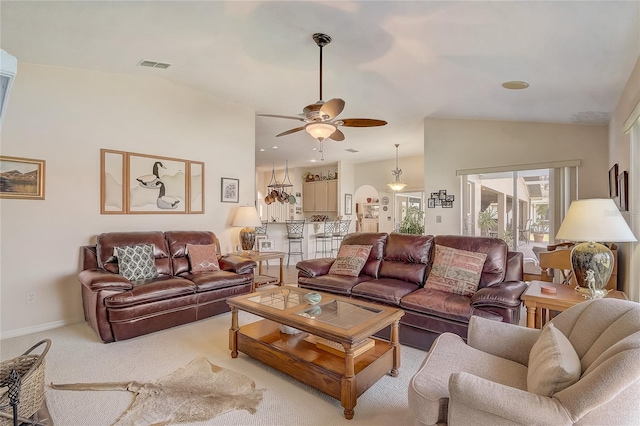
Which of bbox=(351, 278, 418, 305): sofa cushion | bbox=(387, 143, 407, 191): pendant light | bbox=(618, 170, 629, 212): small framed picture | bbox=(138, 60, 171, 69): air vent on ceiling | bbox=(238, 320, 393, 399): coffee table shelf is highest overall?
bbox=(138, 60, 171, 69): air vent on ceiling

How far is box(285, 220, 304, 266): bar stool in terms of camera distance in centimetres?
731

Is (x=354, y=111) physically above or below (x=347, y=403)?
above

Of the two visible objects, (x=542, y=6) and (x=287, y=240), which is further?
(x=287, y=240)

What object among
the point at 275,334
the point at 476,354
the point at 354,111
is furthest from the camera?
the point at 354,111

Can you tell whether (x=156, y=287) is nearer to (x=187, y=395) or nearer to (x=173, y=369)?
(x=173, y=369)

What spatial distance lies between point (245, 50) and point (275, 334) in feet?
9.39

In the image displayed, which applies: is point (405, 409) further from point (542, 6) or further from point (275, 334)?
point (542, 6)

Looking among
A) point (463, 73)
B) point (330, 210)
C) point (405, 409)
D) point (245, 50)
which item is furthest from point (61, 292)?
point (330, 210)

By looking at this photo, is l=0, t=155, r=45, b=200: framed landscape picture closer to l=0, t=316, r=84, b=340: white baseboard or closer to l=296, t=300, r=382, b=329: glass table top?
l=0, t=316, r=84, b=340: white baseboard

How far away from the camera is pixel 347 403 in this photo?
2.02 m

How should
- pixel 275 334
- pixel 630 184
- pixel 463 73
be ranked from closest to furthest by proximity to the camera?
pixel 630 184 → pixel 275 334 → pixel 463 73

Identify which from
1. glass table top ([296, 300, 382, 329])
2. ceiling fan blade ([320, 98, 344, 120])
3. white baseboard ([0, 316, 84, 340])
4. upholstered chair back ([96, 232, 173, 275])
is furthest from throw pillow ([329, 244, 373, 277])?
white baseboard ([0, 316, 84, 340])

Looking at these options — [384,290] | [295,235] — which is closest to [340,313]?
[384,290]

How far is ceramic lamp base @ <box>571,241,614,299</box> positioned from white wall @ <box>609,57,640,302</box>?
0.27 m
